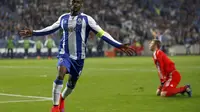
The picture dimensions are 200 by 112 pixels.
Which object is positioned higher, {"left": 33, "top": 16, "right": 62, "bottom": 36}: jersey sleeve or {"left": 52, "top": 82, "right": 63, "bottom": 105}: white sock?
{"left": 33, "top": 16, "right": 62, "bottom": 36}: jersey sleeve

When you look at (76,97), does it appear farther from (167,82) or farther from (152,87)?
(152,87)

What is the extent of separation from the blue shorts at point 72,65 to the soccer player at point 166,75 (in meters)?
4.48

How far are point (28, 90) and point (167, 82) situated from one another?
4.58m

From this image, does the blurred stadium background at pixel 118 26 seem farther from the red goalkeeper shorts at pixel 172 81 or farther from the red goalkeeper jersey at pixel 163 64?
the red goalkeeper shorts at pixel 172 81

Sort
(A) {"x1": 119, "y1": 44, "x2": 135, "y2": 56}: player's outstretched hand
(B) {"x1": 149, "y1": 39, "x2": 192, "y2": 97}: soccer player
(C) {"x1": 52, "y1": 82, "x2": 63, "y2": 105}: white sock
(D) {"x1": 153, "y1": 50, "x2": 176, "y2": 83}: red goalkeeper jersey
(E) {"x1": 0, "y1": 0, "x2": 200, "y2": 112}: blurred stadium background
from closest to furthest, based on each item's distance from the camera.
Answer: (A) {"x1": 119, "y1": 44, "x2": 135, "y2": 56}: player's outstretched hand → (C) {"x1": 52, "y1": 82, "x2": 63, "y2": 105}: white sock → (B) {"x1": 149, "y1": 39, "x2": 192, "y2": 97}: soccer player → (D) {"x1": 153, "y1": 50, "x2": 176, "y2": 83}: red goalkeeper jersey → (E) {"x1": 0, "y1": 0, "x2": 200, "y2": 112}: blurred stadium background

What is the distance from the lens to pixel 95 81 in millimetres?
22484

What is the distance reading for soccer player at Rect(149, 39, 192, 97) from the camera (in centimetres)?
1609

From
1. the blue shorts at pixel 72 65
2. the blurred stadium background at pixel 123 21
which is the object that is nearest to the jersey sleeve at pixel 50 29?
the blue shorts at pixel 72 65

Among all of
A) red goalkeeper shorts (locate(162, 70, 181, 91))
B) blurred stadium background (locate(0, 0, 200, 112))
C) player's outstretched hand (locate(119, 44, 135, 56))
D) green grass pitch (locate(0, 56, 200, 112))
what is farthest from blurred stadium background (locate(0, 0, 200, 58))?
player's outstretched hand (locate(119, 44, 135, 56))

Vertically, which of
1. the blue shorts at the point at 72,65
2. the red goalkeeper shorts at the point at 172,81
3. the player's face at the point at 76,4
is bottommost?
the red goalkeeper shorts at the point at 172,81

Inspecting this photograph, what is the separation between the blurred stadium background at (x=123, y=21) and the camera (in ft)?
185

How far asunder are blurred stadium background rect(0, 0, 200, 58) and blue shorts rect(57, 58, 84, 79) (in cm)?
4242

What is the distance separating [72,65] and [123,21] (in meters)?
50.1

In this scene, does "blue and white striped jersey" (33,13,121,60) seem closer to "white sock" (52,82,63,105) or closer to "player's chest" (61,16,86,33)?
"player's chest" (61,16,86,33)
